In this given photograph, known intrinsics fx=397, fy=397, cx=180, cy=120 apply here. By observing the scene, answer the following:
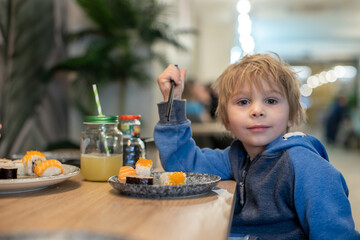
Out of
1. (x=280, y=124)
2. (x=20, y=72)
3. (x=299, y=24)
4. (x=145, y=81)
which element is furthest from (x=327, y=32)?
(x=280, y=124)

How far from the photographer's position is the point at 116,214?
2.47 feet

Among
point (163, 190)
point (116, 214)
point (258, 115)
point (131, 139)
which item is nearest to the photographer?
point (116, 214)

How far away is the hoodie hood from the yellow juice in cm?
47

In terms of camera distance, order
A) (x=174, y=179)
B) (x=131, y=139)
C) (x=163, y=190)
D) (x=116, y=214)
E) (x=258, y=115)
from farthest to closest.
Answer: (x=131, y=139) < (x=258, y=115) < (x=174, y=179) < (x=163, y=190) < (x=116, y=214)

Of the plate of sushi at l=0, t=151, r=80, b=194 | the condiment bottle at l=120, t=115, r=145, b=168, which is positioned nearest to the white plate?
the plate of sushi at l=0, t=151, r=80, b=194

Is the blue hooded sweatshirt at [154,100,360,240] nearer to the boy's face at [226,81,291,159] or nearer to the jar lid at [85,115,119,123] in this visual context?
the boy's face at [226,81,291,159]

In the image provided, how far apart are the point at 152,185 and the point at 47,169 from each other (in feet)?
1.09

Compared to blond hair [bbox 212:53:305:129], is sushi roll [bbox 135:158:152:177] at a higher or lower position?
lower

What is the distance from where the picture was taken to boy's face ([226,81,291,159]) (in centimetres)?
123

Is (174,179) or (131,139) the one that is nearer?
(174,179)

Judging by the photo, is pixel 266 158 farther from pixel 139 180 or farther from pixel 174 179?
pixel 139 180

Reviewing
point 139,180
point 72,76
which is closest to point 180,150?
point 139,180

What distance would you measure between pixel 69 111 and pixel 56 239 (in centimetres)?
408

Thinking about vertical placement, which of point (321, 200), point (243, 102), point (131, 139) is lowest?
point (321, 200)
